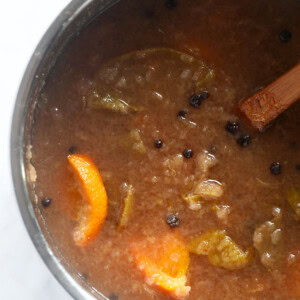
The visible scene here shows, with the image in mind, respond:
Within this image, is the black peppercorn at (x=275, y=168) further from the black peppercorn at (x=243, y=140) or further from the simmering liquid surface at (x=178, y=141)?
the black peppercorn at (x=243, y=140)

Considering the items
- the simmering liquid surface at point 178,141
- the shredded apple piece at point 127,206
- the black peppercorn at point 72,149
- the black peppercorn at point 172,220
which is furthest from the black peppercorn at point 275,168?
the black peppercorn at point 72,149

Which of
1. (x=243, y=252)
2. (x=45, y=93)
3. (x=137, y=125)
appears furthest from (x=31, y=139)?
(x=243, y=252)

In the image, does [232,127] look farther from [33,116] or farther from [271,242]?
[33,116]

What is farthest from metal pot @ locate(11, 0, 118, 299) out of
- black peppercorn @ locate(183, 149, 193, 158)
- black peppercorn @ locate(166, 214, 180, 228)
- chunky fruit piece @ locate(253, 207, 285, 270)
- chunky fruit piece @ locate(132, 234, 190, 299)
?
chunky fruit piece @ locate(253, 207, 285, 270)

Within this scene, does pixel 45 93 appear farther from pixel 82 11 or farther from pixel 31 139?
pixel 82 11

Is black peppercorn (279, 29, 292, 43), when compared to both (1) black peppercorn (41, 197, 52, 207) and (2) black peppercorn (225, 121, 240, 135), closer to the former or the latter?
(2) black peppercorn (225, 121, 240, 135)

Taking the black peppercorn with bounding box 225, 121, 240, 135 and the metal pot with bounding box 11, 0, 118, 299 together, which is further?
the black peppercorn with bounding box 225, 121, 240, 135
